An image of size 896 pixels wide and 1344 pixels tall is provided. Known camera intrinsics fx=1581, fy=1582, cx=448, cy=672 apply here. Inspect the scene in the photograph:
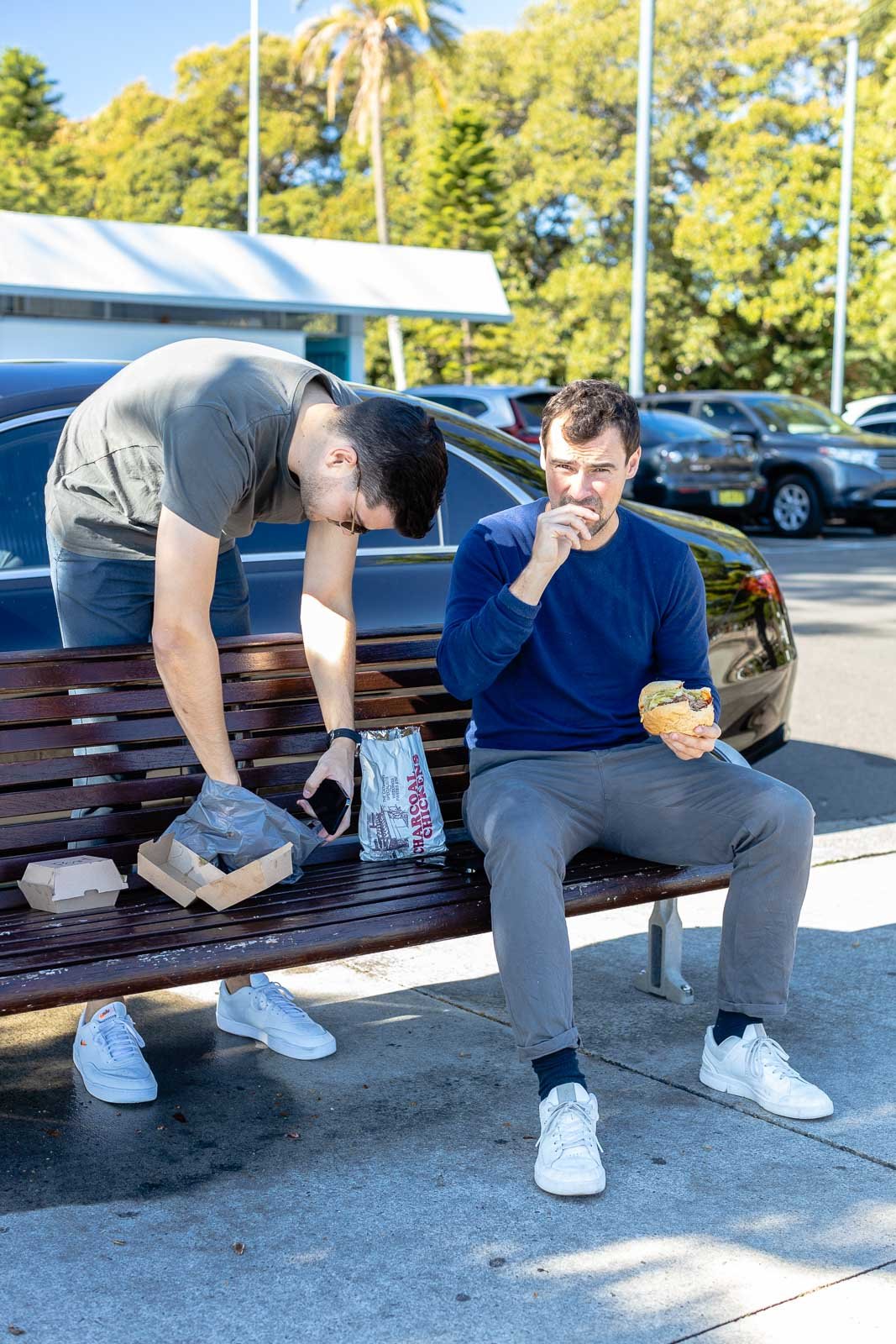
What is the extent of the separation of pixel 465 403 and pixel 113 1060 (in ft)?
46.9

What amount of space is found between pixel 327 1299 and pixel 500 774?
1279 mm

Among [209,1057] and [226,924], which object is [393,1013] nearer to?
[209,1057]

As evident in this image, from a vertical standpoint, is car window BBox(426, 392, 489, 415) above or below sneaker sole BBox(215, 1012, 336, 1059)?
above

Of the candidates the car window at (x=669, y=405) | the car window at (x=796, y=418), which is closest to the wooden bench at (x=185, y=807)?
the car window at (x=796, y=418)

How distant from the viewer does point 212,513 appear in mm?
3064

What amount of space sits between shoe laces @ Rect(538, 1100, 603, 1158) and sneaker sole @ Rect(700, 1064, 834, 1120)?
1.66 feet

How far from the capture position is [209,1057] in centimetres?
367

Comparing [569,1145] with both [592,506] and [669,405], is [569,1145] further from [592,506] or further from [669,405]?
[669,405]

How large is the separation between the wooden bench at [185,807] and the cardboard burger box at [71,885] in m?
0.04

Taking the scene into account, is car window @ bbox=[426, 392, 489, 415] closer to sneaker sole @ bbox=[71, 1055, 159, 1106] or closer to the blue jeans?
the blue jeans

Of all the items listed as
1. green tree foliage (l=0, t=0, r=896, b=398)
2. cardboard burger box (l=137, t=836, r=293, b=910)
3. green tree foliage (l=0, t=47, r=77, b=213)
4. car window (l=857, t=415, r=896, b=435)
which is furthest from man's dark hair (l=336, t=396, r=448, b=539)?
green tree foliage (l=0, t=47, r=77, b=213)

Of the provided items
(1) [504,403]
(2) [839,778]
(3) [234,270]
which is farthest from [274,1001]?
(3) [234,270]

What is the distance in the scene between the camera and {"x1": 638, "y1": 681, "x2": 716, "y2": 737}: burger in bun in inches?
137

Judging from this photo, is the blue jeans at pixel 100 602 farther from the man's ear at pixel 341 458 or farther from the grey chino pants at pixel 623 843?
the grey chino pants at pixel 623 843
